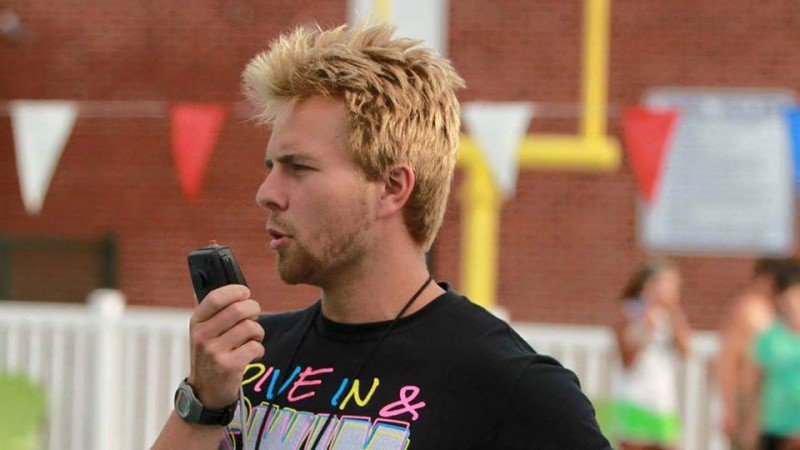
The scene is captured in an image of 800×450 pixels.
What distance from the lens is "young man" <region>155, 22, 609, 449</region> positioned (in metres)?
2.04

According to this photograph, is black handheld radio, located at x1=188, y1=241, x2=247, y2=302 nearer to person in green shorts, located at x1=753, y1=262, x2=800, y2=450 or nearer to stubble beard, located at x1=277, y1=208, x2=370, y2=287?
stubble beard, located at x1=277, y1=208, x2=370, y2=287

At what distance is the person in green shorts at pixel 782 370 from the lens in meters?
6.52

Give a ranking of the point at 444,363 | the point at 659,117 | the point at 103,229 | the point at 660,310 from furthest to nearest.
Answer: the point at 103,229, the point at 659,117, the point at 660,310, the point at 444,363

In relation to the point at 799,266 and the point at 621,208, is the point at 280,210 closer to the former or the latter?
the point at 799,266

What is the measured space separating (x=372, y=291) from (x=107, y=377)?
5749mm

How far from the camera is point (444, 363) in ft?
6.91

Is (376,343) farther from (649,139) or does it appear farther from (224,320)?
(649,139)

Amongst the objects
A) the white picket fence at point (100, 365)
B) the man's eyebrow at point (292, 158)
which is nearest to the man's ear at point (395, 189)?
the man's eyebrow at point (292, 158)

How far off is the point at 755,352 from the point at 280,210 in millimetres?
4826

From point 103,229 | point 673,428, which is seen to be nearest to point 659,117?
point 673,428

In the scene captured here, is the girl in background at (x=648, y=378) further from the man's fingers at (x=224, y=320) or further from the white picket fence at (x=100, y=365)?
the man's fingers at (x=224, y=320)

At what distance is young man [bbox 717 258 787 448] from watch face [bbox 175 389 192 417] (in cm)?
491

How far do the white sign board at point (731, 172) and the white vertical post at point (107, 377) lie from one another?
492 centimetres

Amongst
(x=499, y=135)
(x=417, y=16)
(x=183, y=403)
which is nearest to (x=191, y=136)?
(x=499, y=135)
